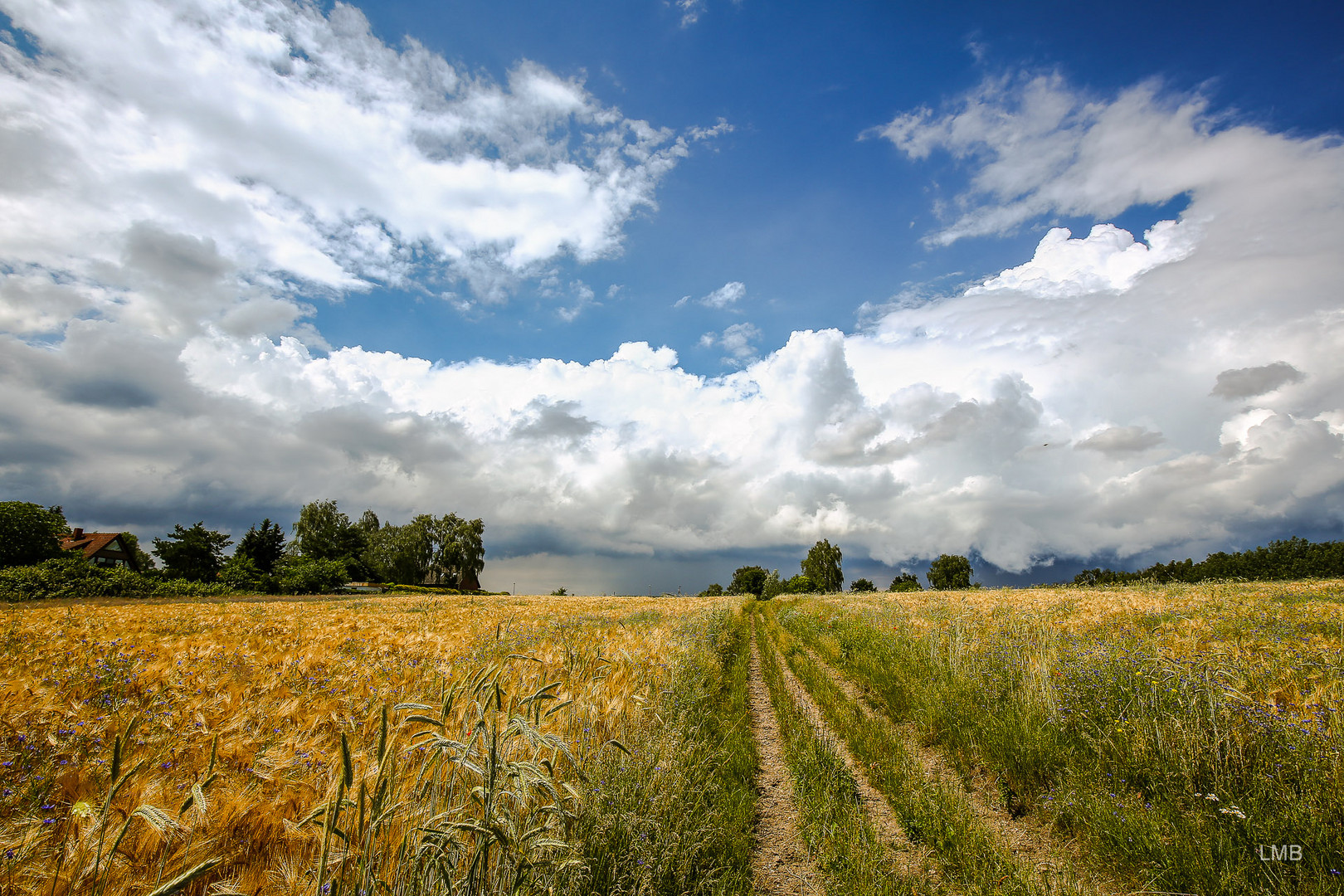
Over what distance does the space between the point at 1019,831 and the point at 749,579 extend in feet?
331

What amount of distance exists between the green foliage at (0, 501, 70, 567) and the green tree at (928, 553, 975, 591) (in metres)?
128

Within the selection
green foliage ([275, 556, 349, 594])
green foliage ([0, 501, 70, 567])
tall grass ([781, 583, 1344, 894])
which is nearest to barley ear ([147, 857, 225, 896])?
tall grass ([781, 583, 1344, 894])

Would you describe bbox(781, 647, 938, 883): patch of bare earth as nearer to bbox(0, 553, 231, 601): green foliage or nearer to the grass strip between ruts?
the grass strip between ruts

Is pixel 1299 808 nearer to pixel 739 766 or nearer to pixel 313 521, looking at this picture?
pixel 739 766

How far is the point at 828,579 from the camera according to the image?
93938 mm

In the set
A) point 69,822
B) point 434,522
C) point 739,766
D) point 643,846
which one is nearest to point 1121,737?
point 739,766

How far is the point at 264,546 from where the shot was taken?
6009 cm

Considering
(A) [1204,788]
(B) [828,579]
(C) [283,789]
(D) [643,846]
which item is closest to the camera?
(C) [283,789]

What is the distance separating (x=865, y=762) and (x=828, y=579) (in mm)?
93101

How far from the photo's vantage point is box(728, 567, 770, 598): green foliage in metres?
102

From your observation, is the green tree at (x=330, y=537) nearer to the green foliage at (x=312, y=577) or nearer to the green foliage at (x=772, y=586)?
the green foliage at (x=312, y=577)

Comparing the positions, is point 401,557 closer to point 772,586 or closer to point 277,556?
point 277,556

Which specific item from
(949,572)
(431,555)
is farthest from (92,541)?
(949,572)

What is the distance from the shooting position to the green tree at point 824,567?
93562 mm
